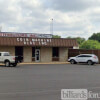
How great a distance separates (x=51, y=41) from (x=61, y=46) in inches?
72.0

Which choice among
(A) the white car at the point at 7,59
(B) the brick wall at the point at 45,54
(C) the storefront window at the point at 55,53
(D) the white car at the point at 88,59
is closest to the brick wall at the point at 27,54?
(B) the brick wall at the point at 45,54

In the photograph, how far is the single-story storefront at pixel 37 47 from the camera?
38250mm

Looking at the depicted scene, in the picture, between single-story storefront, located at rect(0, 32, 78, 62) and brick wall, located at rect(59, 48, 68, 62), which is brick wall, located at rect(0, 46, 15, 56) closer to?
single-story storefront, located at rect(0, 32, 78, 62)

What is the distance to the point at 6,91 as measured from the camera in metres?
11.2

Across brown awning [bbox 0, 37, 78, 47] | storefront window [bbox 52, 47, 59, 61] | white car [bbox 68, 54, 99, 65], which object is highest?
brown awning [bbox 0, 37, 78, 47]

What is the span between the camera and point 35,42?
129 feet

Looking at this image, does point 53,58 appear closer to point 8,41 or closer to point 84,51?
point 84,51

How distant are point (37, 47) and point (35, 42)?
1.84m

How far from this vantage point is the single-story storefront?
3825 cm

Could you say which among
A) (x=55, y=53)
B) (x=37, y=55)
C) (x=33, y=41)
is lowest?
(x=37, y=55)

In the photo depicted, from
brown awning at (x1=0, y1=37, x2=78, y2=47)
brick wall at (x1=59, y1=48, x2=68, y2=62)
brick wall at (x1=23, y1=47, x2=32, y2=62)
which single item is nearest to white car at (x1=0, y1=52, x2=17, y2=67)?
brown awning at (x1=0, y1=37, x2=78, y2=47)

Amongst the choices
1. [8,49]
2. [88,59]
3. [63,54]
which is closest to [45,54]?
→ [63,54]

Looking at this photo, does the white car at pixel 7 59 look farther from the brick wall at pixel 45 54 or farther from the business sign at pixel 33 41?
the brick wall at pixel 45 54

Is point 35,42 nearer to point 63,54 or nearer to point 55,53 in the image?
point 55,53
